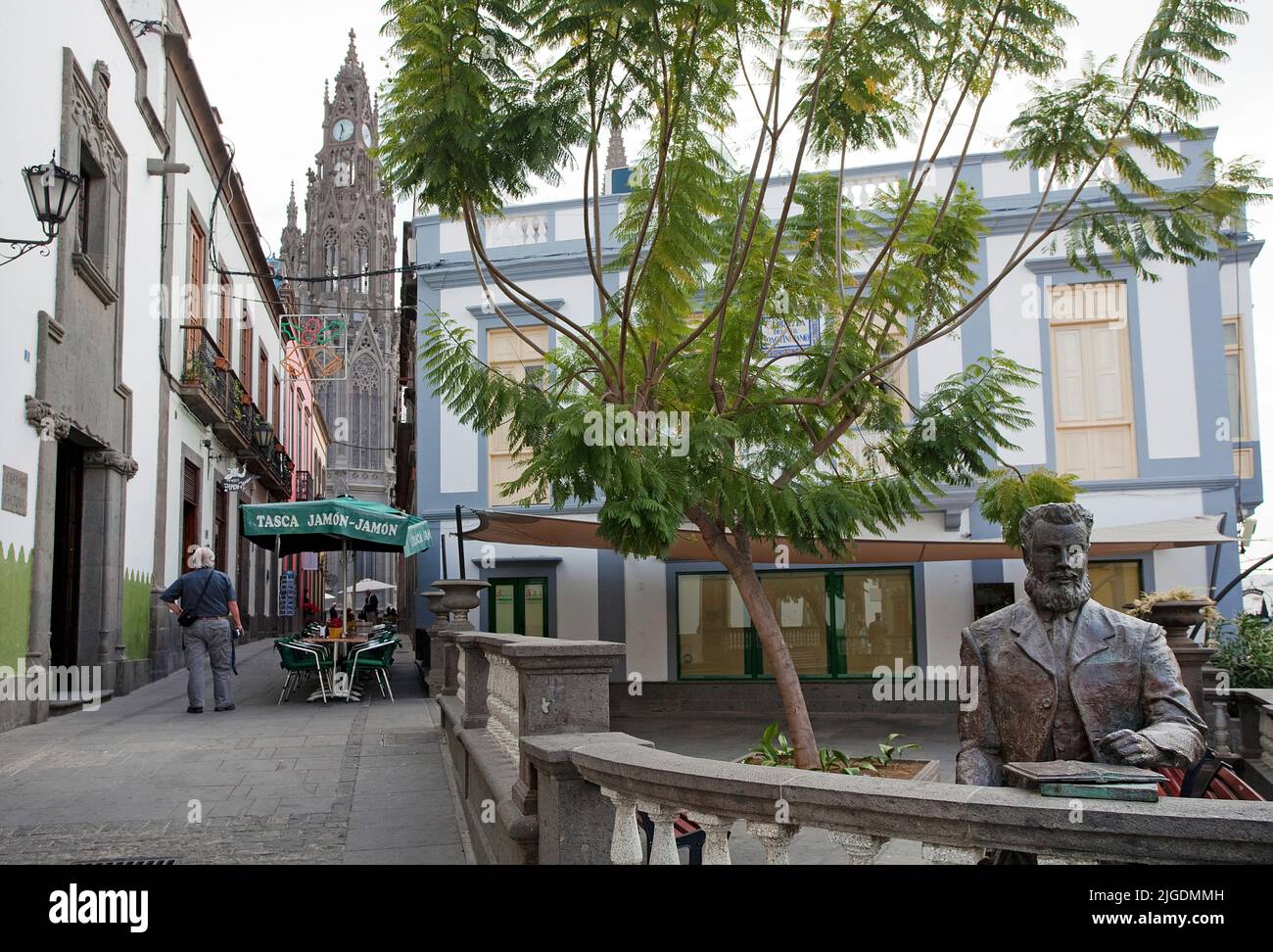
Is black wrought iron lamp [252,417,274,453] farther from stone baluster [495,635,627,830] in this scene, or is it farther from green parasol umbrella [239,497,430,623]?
stone baluster [495,635,627,830]

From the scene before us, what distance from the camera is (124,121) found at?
→ 14211mm

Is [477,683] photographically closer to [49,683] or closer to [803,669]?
[49,683]

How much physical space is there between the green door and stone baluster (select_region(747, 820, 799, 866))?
13.4m

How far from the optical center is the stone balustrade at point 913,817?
2.00 metres

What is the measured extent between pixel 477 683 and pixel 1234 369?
14.5 metres

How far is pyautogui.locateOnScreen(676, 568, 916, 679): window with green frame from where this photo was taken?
15133 millimetres

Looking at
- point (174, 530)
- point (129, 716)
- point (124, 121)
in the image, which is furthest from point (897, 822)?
point (174, 530)

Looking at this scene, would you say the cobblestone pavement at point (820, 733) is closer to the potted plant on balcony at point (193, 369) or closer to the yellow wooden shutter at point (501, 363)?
the yellow wooden shutter at point (501, 363)

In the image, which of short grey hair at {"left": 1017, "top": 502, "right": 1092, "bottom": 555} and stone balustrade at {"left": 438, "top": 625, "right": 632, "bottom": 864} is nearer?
short grey hair at {"left": 1017, "top": 502, "right": 1092, "bottom": 555}

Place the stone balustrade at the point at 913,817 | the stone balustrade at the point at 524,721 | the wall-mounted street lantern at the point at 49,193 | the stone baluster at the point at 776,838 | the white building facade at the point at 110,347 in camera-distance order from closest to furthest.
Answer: the stone balustrade at the point at 913,817 → the stone baluster at the point at 776,838 → the stone balustrade at the point at 524,721 → the wall-mounted street lantern at the point at 49,193 → the white building facade at the point at 110,347

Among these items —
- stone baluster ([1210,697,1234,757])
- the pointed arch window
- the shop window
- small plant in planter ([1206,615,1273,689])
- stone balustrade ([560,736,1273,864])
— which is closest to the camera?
stone balustrade ([560,736,1273,864])

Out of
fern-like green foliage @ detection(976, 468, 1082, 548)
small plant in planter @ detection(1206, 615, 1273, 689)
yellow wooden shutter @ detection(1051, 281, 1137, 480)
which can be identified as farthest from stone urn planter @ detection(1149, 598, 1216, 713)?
yellow wooden shutter @ detection(1051, 281, 1137, 480)

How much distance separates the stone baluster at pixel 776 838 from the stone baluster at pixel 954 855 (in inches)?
14.6

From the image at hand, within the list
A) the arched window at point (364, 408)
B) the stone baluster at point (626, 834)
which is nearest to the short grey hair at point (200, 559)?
the stone baluster at point (626, 834)
